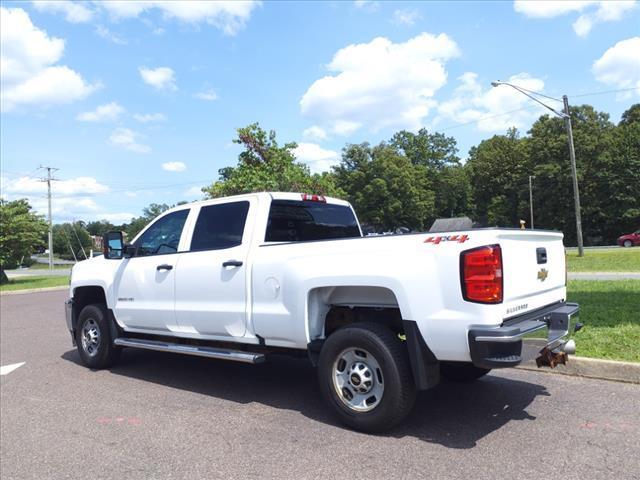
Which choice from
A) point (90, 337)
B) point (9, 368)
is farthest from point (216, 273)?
point (9, 368)

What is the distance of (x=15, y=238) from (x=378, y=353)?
2670cm

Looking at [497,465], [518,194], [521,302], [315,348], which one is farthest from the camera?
[518,194]

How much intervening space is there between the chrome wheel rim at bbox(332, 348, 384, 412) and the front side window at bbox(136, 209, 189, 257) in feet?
8.27

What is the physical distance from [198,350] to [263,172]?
1788 cm

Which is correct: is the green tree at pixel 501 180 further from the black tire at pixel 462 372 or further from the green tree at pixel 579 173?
the black tire at pixel 462 372

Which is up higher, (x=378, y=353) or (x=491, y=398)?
(x=378, y=353)

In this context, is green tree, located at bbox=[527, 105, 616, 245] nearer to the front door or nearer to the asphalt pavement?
the asphalt pavement

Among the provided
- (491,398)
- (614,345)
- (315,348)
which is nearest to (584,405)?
(491,398)

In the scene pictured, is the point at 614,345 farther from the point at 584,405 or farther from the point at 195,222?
the point at 195,222

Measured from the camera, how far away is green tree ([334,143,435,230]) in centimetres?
6588

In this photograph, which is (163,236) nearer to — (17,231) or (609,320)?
(609,320)

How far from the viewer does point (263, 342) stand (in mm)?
4957

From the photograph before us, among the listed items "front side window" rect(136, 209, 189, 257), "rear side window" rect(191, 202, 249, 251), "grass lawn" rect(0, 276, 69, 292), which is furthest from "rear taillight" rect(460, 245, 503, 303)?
"grass lawn" rect(0, 276, 69, 292)

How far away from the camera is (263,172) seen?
22.8m
